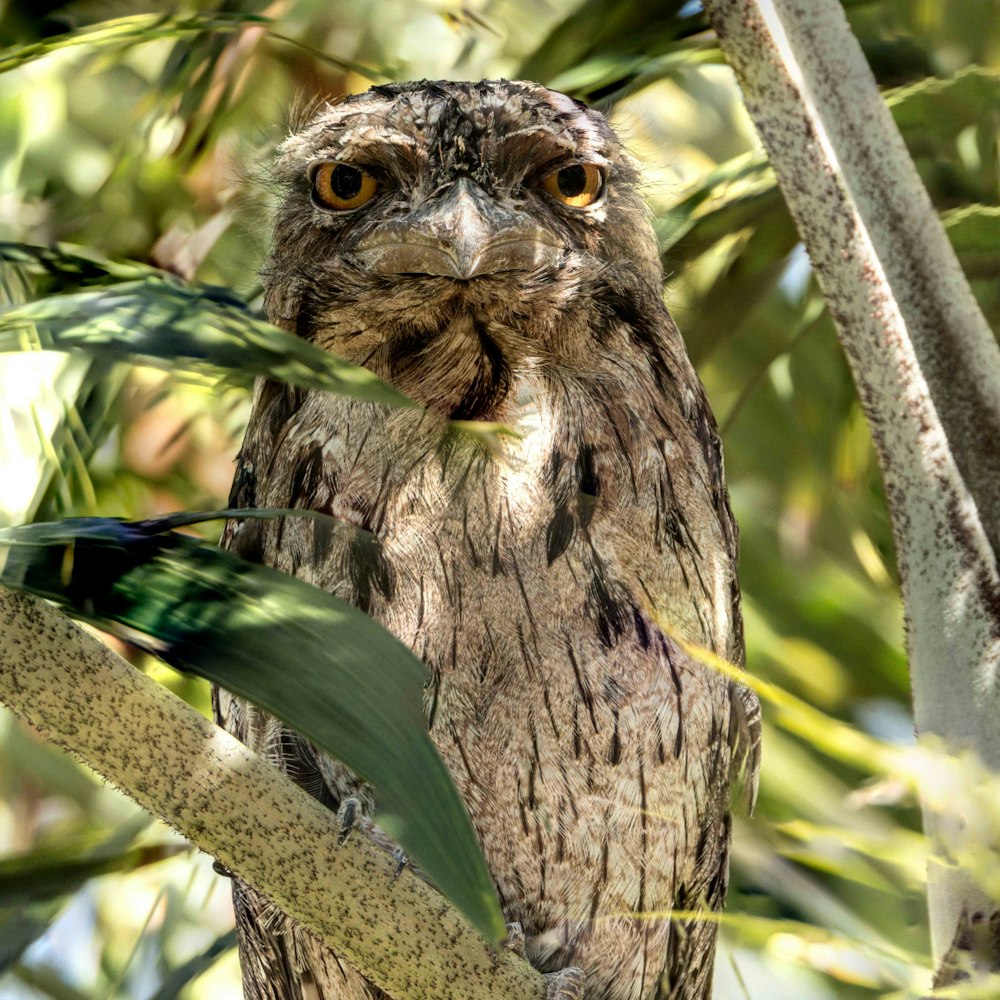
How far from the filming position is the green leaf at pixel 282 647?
2.18ft

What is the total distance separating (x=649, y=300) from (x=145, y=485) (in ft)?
3.58

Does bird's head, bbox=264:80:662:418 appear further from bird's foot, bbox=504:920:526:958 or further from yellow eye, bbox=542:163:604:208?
bird's foot, bbox=504:920:526:958

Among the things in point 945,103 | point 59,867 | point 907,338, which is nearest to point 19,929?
point 59,867

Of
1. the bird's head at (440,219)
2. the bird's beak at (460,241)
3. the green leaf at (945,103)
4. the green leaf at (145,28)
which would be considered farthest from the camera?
the green leaf at (945,103)

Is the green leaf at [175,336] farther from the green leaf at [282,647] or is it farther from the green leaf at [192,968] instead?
the green leaf at [192,968]

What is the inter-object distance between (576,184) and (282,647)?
1.10 metres

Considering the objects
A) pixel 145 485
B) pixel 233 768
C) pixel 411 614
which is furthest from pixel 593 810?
pixel 145 485

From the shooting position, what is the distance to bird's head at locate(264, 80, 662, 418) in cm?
156

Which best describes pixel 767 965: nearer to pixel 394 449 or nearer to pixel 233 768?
pixel 233 768

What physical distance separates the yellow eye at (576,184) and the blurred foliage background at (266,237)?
273 millimetres

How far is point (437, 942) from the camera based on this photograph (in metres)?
1.11

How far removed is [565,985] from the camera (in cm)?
152

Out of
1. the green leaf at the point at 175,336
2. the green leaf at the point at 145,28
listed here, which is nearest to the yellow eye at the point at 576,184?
the green leaf at the point at 145,28

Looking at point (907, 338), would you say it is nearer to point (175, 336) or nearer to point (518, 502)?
point (518, 502)
